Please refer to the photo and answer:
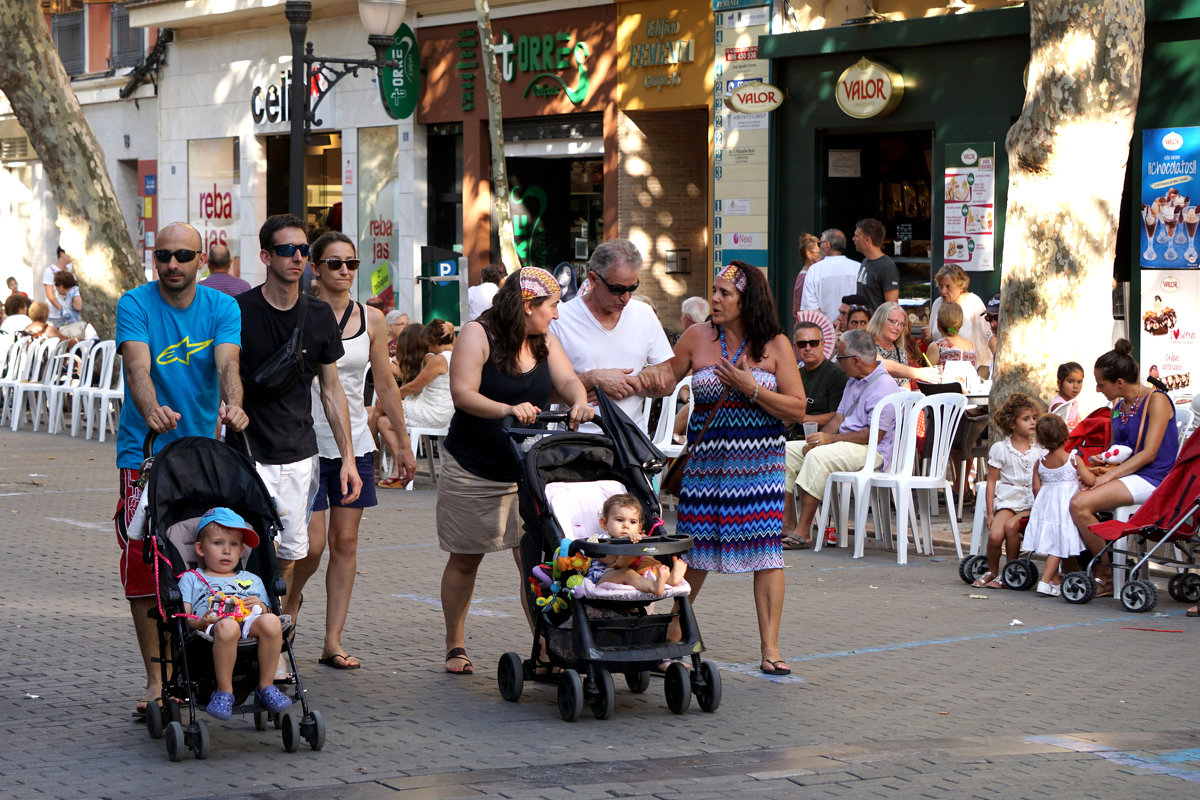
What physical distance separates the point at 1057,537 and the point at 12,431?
14858mm

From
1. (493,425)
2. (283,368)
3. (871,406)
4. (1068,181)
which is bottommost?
Answer: (871,406)

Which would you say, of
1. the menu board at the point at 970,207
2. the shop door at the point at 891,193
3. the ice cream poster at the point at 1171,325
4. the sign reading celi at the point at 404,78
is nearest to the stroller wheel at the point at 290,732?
the ice cream poster at the point at 1171,325

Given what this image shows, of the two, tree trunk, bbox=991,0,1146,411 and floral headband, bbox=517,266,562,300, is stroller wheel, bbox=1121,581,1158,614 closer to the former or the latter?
tree trunk, bbox=991,0,1146,411

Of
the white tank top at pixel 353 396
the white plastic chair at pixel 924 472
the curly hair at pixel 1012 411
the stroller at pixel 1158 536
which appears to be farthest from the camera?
the white plastic chair at pixel 924 472

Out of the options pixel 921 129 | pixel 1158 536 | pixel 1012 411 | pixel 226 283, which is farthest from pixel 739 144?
pixel 1158 536

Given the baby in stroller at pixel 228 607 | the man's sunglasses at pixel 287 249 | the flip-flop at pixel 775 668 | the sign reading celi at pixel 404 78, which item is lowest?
the flip-flop at pixel 775 668

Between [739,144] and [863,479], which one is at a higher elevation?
[739,144]

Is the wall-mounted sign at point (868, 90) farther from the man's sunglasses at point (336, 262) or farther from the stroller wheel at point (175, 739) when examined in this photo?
the stroller wheel at point (175, 739)

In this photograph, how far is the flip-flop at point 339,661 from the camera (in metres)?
8.04

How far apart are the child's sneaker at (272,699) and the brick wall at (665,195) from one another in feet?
52.1

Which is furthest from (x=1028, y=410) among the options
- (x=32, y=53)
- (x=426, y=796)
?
(x=32, y=53)

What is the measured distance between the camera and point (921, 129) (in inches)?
742

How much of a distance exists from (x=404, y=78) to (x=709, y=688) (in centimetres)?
1989

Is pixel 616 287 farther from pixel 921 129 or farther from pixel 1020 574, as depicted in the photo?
pixel 921 129
